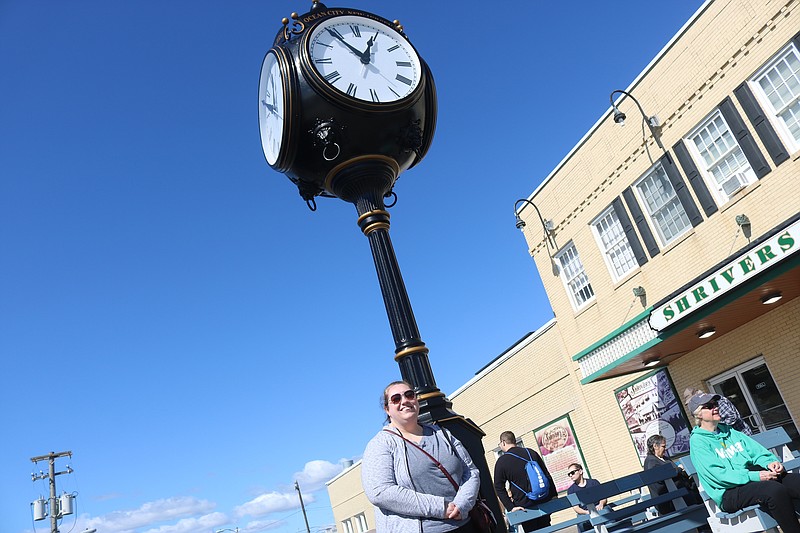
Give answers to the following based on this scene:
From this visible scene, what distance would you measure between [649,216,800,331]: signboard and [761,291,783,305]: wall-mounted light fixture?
3.38 feet

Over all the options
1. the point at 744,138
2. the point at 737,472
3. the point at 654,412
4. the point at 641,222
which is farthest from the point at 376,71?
the point at 654,412

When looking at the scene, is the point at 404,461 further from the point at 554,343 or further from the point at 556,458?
the point at 556,458

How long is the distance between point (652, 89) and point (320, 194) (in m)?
9.91

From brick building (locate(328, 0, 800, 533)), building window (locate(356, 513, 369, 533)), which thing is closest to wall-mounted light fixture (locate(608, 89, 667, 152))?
brick building (locate(328, 0, 800, 533))

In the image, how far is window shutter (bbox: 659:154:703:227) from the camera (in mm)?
12145

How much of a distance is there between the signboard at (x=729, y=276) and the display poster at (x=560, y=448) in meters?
7.28

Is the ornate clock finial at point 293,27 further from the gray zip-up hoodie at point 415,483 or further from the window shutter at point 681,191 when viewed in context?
the window shutter at point 681,191

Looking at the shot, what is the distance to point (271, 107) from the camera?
5555 millimetres

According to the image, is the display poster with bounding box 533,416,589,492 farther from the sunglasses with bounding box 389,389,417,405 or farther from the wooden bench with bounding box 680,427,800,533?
the sunglasses with bounding box 389,389,417,405

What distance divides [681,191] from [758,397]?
13.6 ft

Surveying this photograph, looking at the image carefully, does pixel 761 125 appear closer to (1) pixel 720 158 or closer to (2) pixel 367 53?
(1) pixel 720 158

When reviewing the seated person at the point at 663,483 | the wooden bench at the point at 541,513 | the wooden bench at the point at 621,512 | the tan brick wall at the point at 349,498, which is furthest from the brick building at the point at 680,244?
the tan brick wall at the point at 349,498

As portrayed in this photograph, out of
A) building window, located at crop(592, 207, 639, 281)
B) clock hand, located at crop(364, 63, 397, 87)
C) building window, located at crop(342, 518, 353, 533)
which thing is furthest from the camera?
building window, located at crop(342, 518, 353, 533)

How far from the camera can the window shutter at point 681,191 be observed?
39.8 ft
